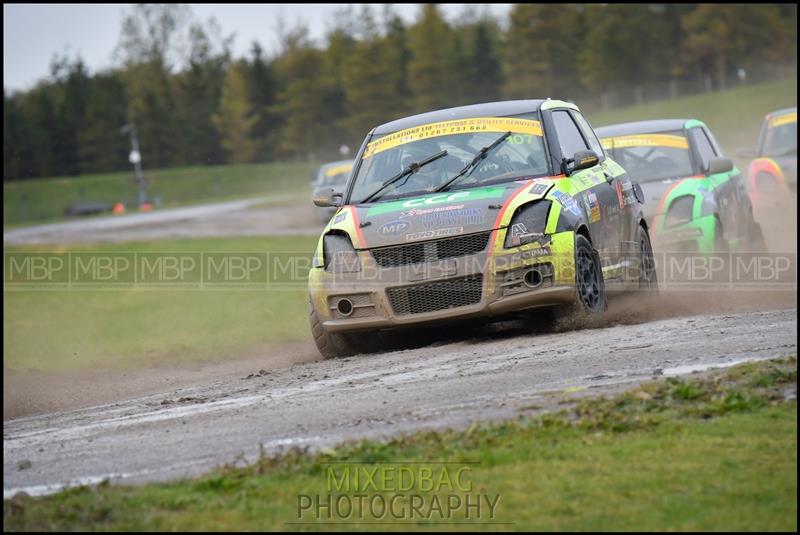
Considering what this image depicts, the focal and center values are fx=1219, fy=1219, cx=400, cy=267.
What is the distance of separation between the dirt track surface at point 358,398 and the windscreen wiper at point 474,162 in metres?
1.27

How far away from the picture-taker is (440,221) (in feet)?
28.0

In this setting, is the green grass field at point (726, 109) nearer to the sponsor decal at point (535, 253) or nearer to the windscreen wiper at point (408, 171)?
the windscreen wiper at point (408, 171)

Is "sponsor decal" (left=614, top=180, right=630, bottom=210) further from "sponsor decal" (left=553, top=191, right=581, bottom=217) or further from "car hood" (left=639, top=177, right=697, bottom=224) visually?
"car hood" (left=639, top=177, right=697, bottom=224)

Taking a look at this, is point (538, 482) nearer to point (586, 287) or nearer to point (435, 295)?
point (435, 295)

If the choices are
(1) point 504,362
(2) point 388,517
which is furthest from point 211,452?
(1) point 504,362

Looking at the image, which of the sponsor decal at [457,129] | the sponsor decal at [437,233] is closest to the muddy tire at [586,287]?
the sponsor decal at [437,233]

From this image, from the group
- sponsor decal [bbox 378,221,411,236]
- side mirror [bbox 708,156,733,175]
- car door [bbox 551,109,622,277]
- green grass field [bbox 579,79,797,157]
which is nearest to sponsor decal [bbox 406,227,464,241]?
sponsor decal [bbox 378,221,411,236]

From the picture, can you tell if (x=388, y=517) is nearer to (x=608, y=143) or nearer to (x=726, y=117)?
(x=608, y=143)

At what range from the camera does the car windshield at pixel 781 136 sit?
17750mm

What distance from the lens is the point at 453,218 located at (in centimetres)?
855

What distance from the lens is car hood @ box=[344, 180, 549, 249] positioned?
27.9 ft

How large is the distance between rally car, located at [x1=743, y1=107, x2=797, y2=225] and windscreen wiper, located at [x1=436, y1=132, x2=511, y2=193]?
8566mm

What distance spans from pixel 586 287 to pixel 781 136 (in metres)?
10.4

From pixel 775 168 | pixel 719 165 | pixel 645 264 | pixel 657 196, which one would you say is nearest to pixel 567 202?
pixel 645 264
